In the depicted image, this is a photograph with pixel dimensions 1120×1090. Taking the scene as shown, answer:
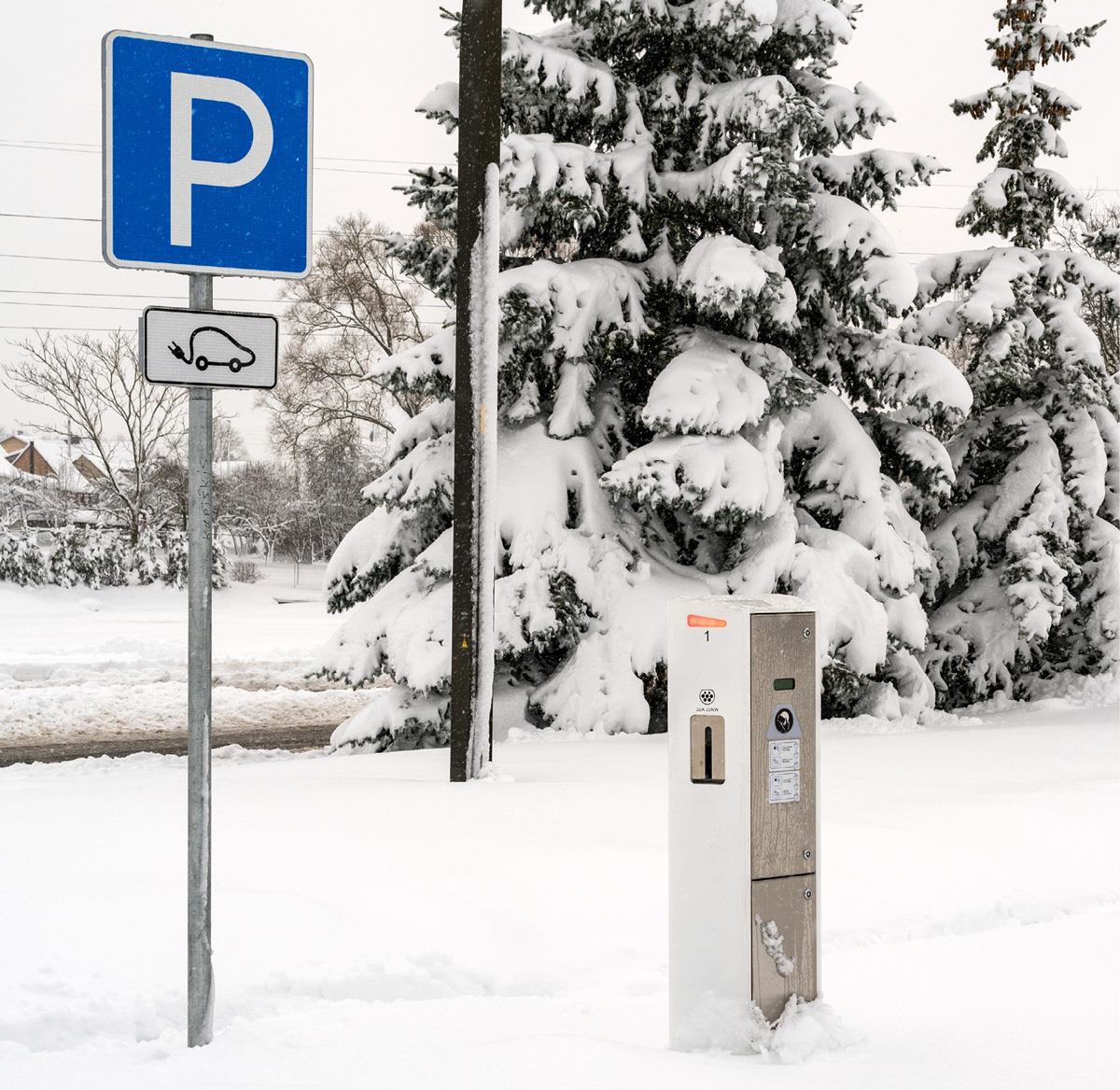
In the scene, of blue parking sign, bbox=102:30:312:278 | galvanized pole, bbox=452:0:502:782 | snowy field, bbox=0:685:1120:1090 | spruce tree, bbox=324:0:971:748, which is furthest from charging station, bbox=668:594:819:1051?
spruce tree, bbox=324:0:971:748

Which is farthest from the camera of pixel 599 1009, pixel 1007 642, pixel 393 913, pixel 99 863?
pixel 1007 642

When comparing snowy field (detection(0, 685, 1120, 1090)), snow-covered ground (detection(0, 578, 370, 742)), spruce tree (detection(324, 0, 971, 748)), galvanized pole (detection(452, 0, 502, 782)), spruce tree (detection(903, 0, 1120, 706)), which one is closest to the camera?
snowy field (detection(0, 685, 1120, 1090))

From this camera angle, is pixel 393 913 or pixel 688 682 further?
pixel 393 913

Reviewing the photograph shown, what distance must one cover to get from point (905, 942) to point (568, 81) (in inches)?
343

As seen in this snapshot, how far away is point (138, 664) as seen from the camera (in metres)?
21.2

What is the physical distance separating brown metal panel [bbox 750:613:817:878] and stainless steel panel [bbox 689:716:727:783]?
0.09m

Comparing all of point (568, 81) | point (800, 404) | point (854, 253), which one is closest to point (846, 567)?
point (800, 404)

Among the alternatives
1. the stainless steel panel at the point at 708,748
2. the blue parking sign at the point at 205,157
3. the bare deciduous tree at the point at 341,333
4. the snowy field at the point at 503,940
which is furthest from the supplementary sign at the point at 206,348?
the bare deciduous tree at the point at 341,333

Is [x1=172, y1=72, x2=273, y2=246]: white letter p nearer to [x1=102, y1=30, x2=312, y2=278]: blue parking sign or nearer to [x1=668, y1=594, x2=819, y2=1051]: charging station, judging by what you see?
[x1=102, y1=30, x2=312, y2=278]: blue parking sign

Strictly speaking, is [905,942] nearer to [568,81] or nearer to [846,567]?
[846,567]

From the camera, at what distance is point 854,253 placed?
11.8m

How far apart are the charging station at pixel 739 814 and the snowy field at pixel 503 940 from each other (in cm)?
19

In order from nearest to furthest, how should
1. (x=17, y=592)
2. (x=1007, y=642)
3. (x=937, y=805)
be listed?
(x=937, y=805), (x=1007, y=642), (x=17, y=592)

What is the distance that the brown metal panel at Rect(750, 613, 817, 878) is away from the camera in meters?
3.86
